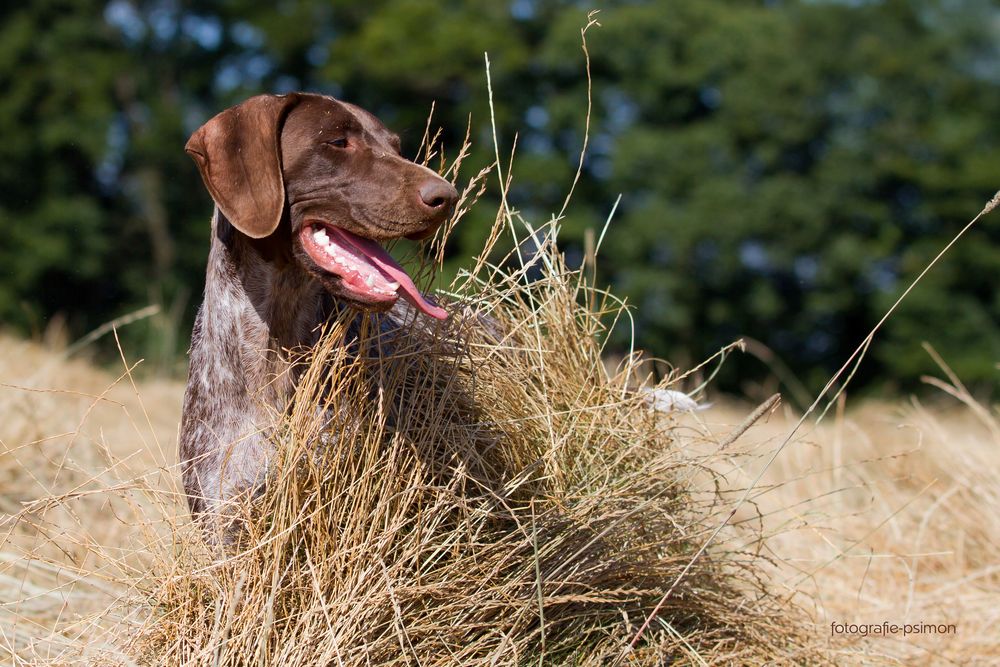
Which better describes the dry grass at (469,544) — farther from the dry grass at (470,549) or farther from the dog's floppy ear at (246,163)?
the dog's floppy ear at (246,163)

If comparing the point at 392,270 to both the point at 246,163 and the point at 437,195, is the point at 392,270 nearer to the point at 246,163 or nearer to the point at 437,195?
the point at 437,195

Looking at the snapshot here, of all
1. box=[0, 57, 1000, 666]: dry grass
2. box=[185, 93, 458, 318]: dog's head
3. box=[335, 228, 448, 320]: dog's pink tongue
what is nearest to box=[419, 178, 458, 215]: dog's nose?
box=[185, 93, 458, 318]: dog's head

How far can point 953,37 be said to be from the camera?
85.0ft

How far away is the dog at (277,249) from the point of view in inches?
121

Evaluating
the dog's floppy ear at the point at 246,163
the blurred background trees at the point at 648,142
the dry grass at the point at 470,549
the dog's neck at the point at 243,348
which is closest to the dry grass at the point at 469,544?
the dry grass at the point at 470,549

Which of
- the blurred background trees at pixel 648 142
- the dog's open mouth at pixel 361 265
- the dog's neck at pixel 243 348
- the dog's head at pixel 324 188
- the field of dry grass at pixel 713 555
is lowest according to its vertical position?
the blurred background trees at pixel 648 142

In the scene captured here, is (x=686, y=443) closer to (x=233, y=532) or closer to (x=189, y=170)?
(x=233, y=532)

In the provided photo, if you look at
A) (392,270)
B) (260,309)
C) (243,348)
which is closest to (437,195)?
(392,270)

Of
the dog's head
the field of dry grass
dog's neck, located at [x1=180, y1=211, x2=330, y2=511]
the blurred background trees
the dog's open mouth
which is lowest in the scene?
the blurred background trees

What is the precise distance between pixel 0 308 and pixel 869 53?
1961 centimetres

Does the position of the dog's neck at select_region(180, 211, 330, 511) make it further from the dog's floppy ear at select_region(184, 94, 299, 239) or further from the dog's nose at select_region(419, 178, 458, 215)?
the dog's nose at select_region(419, 178, 458, 215)

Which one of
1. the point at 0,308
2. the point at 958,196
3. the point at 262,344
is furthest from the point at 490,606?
the point at 958,196

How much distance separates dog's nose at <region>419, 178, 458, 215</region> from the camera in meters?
3.03

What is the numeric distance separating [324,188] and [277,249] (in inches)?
10.5
